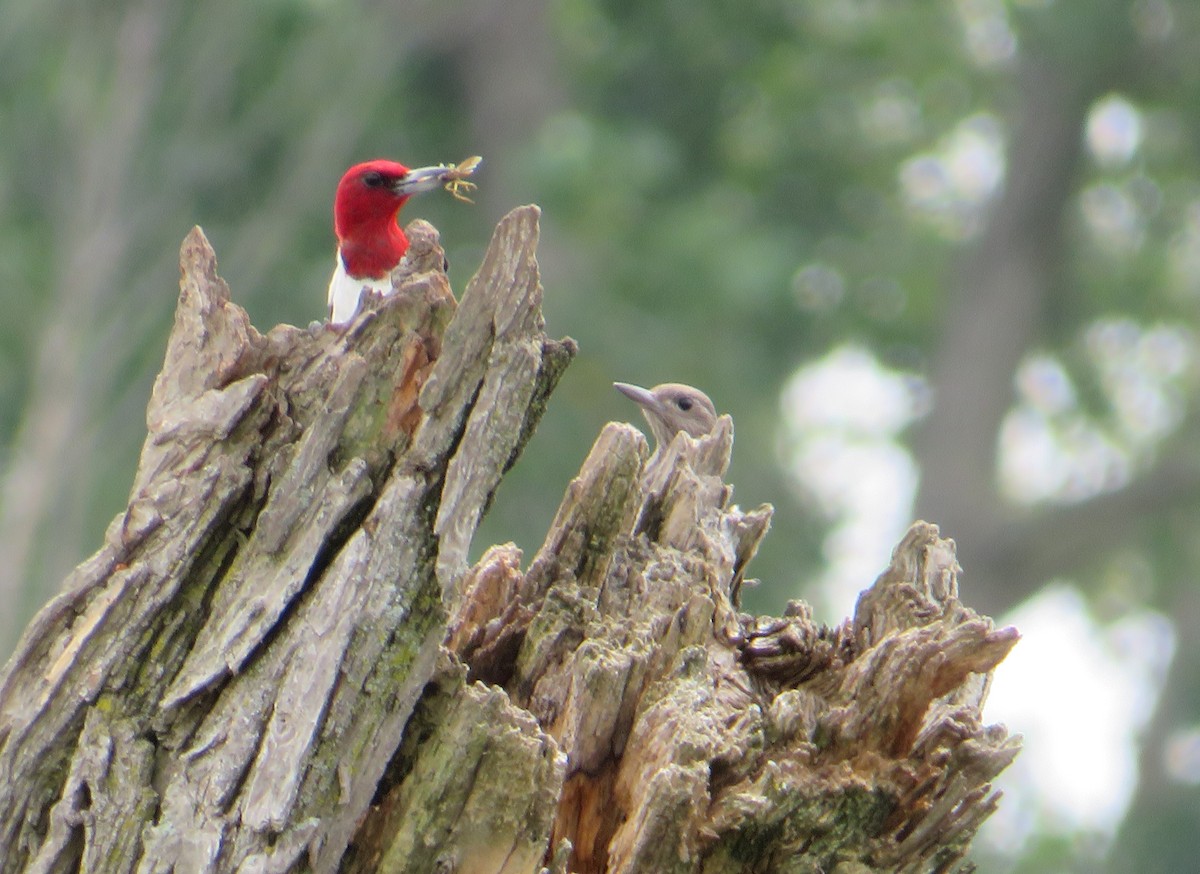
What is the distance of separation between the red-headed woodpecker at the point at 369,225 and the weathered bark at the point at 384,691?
3603 mm

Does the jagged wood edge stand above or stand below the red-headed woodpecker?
below

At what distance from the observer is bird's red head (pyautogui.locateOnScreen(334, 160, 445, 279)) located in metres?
8.09

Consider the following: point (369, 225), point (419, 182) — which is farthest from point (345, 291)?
point (419, 182)

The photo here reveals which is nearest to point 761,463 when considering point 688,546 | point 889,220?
point 889,220

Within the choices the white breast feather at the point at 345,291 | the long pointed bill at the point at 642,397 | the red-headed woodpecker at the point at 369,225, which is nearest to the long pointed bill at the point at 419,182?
the red-headed woodpecker at the point at 369,225

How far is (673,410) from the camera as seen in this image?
337 inches

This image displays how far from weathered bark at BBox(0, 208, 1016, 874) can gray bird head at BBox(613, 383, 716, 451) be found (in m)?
3.77

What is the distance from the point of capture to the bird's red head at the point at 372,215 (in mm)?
8094

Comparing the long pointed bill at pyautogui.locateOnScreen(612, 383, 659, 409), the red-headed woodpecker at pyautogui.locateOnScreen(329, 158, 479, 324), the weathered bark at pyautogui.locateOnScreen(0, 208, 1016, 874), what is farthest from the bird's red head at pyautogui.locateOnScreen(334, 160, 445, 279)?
the weathered bark at pyautogui.locateOnScreen(0, 208, 1016, 874)

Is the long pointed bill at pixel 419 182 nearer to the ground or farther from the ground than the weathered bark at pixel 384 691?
farther from the ground

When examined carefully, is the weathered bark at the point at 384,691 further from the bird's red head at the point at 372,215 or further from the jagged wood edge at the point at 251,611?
the bird's red head at the point at 372,215

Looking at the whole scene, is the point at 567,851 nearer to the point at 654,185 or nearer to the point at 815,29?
the point at 654,185

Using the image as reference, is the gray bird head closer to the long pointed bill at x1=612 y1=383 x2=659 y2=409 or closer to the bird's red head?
the long pointed bill at x1=612 y1=383 x2=659 y2=409

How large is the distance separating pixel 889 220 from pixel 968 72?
2290 mm
